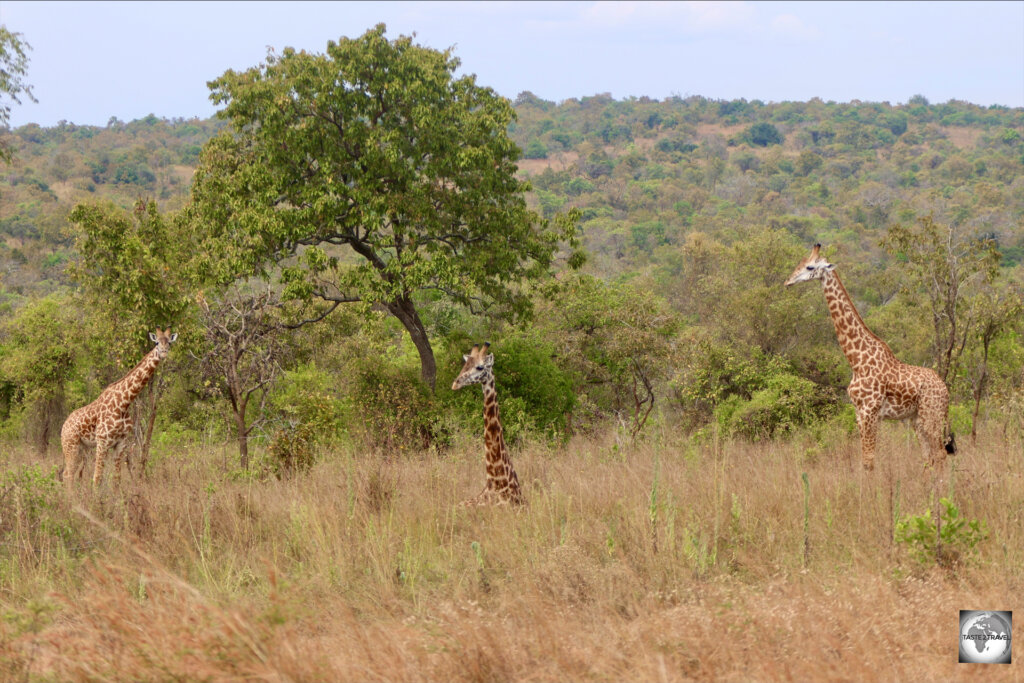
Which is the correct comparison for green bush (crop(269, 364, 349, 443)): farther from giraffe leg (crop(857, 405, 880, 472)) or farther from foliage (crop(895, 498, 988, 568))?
foliage (crop(895, 498, 988, 568))

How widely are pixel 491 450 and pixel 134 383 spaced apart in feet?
14.0

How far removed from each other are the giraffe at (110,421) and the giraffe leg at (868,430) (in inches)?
272

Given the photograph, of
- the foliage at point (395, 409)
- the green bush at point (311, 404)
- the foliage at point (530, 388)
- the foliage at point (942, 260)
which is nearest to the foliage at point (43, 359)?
the green bush at point (311, 404)

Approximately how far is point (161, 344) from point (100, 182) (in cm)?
8147

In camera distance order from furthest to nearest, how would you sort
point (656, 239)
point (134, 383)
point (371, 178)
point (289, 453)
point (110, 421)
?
point (656, 239) < point (371, 178) < point (289, 453) < point (134, 383) < point (110, 421)

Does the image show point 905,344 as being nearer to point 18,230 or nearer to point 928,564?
point 928,564

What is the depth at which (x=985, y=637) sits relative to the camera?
4180mm

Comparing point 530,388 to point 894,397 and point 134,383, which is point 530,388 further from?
point 894,397

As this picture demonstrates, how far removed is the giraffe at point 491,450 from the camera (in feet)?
22.9

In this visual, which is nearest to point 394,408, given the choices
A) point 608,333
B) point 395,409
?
point 395,409

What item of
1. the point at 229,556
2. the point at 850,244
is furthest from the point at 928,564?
the point at 850,244

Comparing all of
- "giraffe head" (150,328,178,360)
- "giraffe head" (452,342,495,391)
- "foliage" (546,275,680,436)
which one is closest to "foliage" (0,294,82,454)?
"foliage" (546,275,680,436)

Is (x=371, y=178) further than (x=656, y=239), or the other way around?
(x=656, y=239)

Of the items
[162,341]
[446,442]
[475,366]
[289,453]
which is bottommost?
[446,442]
